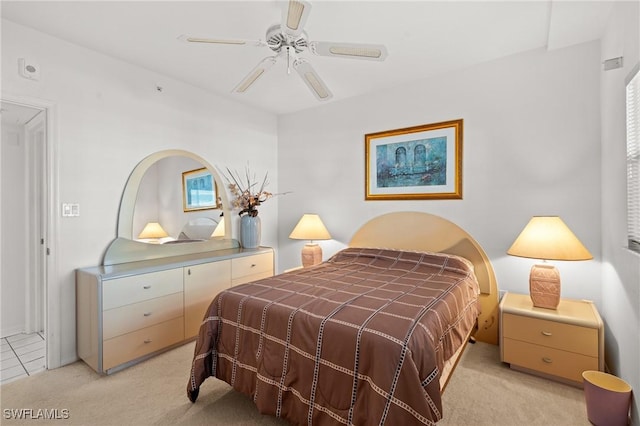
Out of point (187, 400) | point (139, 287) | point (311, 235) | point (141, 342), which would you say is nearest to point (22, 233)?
point (139, 287)

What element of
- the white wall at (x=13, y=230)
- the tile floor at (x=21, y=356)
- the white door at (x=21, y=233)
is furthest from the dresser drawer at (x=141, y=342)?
the white wall at (x=13, y=230)

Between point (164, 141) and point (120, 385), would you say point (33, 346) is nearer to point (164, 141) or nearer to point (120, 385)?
point (120, 385)

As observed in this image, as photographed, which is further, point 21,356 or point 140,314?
point 21,356

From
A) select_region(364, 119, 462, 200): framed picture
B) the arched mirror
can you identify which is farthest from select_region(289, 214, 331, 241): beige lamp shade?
the arched mirror

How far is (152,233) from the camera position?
3.02m

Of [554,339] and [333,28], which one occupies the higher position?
[333,28]

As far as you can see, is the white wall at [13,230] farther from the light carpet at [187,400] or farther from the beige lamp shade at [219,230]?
the beige lamp shade at [219,230]

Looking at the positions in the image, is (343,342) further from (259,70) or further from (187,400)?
(259,70)

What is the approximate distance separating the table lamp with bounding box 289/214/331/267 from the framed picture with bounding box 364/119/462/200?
0.68 m

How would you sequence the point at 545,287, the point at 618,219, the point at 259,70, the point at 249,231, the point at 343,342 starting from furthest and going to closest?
1. the point at 249,231
2. the point at 545,287
3. the point at 259,70
4. the point at 618,219
5. the point at 343,342

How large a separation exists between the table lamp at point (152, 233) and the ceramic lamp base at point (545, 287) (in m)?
3.33

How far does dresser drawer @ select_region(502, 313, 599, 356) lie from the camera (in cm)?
204

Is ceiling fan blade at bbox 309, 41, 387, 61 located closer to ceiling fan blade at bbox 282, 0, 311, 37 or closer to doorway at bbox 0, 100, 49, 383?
ceiling fan blade at bbox 282, 0, 311, 37

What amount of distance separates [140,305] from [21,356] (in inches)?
46.3
